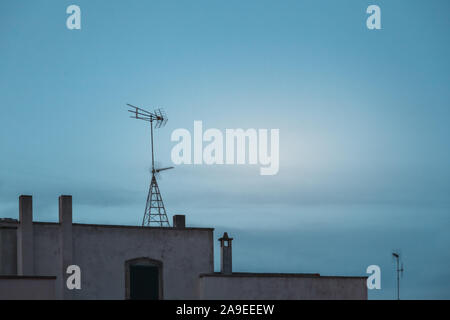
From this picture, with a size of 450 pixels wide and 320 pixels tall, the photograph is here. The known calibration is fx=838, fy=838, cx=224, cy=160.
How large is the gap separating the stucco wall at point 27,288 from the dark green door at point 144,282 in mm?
6438

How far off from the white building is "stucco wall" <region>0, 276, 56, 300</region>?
142 inches

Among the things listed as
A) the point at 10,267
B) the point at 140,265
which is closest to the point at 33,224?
the point at 10,267

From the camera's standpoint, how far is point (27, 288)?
118 ft

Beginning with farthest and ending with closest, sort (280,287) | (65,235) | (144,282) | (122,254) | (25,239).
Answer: (280,287), (144,282), (122,254), (65,235), (25,239)

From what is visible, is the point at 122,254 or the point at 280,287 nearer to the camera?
the point at 122,254

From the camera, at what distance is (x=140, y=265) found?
42.8 meters

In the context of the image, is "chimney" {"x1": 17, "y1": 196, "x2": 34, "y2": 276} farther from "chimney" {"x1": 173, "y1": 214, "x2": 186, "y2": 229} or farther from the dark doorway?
"chimney" {"x1": 173, "y1": 214, "x2": 186, "y2": 229}

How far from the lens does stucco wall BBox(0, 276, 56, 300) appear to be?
3553 cm

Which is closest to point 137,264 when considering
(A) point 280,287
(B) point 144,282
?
(B) point 144,282

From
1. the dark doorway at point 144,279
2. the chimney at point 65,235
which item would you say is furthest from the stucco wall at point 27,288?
the dark doorway at point 144,279

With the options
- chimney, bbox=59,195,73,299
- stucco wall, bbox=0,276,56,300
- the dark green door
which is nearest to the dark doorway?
the dark green door

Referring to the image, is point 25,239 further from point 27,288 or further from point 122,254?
point 122,254

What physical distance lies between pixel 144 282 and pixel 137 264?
0.98m
